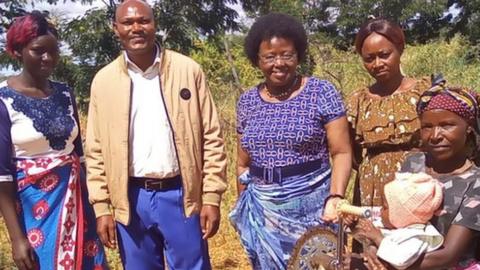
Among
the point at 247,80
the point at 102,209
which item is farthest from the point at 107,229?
the point at 247,80

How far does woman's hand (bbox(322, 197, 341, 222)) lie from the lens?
2.69 meters

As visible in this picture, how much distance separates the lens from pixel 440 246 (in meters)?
2.12

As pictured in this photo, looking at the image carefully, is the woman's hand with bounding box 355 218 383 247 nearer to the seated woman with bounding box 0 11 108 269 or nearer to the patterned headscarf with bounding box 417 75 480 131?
the patterned headscarf with bounding box 417 75 480 131

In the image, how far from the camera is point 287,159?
9.15 ft

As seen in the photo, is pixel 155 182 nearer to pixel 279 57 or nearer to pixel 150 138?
pixel 150 138

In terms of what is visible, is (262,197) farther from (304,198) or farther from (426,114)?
(426,114)

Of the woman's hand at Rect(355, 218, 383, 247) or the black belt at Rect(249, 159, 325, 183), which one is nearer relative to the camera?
the woman's hand at Rect(355, 218, 383, 247)

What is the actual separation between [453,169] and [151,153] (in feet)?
4.04

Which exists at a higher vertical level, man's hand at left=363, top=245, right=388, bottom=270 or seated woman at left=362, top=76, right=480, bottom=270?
seated woman at left=362, top=76, right=480, bottom=270

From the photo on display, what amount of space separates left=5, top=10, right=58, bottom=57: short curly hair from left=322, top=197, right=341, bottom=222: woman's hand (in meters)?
1.45

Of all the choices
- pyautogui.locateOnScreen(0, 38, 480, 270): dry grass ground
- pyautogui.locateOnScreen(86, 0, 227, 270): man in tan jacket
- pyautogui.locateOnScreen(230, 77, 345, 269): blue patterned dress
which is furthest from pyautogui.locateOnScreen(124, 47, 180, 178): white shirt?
pyautogui.locateOnScreen(0, 38, 480, 270): dry grass ground

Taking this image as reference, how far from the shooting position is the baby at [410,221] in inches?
82.1

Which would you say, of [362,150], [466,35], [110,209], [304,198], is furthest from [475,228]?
[466,35]

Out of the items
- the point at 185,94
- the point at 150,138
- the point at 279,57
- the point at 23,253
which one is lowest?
the point at 23,253
